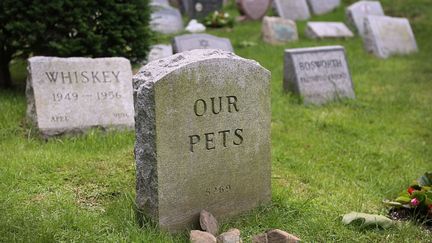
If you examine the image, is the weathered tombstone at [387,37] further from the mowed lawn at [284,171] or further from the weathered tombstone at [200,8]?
the weathered tombstone at [200,8]

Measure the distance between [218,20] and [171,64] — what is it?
8853mm

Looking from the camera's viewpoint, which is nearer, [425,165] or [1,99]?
[425,165]

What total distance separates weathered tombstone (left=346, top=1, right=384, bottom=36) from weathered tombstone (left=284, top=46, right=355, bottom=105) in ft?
15.6

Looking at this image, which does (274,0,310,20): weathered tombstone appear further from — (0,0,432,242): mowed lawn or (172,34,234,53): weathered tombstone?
(0,0,432,242): mowed lawn

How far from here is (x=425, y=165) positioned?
5012 millimetres

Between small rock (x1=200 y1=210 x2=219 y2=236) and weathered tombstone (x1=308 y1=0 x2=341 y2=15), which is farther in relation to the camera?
weathered tombstone (x1=308 y1=0 x2=341 y2=15)

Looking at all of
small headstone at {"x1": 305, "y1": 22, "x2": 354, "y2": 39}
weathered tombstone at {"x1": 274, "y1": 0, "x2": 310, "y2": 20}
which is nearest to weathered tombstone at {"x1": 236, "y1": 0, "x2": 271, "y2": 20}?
weathered tombstone at {"x1": 274, "y1": 0, "x2": 310, "y2": 20}

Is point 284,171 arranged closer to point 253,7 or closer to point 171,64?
point 171,64

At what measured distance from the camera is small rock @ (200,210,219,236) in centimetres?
322

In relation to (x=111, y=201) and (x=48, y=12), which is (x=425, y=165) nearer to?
(x=111, y=201)

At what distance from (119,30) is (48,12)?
0.76 meters

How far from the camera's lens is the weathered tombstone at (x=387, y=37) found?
9.81 metres

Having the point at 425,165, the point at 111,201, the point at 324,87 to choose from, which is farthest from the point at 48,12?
the point at 425,165

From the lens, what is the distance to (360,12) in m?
11.9
